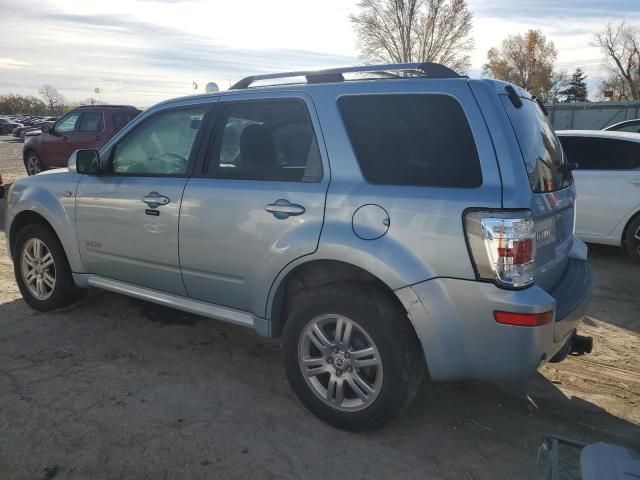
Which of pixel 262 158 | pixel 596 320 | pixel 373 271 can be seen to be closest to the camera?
pixel 373 271

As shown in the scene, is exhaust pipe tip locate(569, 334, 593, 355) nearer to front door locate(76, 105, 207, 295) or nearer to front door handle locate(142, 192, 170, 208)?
front door locate(76, 105, 207, 295)

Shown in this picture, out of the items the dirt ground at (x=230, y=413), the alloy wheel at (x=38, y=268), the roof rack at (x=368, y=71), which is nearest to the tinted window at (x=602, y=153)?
the dirt ground at (x=230, y=413)

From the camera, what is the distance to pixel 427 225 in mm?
2629

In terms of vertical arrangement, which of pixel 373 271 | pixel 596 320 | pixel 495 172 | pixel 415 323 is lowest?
pixel 596 320

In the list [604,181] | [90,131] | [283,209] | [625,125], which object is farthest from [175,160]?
[625,125]

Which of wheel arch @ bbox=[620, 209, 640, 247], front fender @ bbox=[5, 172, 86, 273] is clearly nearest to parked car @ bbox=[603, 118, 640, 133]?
wheel arch @ bbox=[620, 209, 640, 247]

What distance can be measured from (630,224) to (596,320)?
2.29m

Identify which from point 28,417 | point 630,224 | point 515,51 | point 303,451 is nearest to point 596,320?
point 630,224

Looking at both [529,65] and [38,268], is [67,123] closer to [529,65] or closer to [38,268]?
[38,268]

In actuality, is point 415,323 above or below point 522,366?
above

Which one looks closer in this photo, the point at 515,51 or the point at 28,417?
the point at 28,417

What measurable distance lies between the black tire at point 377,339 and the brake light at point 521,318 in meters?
0.50

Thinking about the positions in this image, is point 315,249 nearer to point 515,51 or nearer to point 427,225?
point 427,225

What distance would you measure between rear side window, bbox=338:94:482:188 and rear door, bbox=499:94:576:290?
0.25 meters
